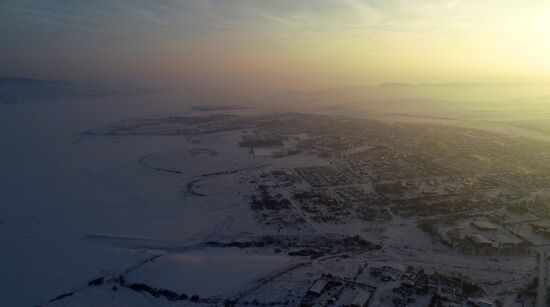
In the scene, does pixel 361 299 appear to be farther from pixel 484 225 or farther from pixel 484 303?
pixel 484 225

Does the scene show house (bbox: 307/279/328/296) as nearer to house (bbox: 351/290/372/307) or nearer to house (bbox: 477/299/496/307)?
house (bbox: 351/290/372/307)

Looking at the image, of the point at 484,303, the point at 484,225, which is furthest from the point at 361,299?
the point at 484,225

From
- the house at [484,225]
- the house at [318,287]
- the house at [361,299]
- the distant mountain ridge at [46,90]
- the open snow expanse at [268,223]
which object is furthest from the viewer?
the distant mountain ridge at [46,90]

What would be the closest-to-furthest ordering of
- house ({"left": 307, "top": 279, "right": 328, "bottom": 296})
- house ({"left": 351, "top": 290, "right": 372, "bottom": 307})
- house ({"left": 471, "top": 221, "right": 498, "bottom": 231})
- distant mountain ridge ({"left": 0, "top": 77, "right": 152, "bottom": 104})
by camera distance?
house ({"left": 351, "top": 290, "right": 372, "bottom": 307})
house ({"left": 307, "top": 279, "right": 328, "bottom": 296})
house ({"left": 471, "top": 221, "right": 498, "bottom": 231})
distant mountain ridge ({"left": 0, "top": 77, "right": 152, "bottom": 104})

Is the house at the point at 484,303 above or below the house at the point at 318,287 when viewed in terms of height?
above

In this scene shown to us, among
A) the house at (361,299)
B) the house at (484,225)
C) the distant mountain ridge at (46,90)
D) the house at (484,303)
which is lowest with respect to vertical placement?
the house at (361,299)

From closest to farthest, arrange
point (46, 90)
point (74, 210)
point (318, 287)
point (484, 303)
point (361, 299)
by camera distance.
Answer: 1. point (484, 303)
2. point (361, 299)
3. point (318, 287)
4. point (74, 210)
5. point (46, 90)

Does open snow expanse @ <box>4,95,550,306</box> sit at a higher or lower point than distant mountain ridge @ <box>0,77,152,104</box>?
lower

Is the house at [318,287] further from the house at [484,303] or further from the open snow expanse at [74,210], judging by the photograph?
the open snow expanse at [74,210]

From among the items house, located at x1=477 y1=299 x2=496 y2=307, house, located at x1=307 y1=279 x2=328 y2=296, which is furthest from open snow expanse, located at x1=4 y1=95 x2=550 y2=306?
house, located at x1=477 y1=299 x2=496 y2=307

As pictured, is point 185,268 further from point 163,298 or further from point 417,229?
point 417,229

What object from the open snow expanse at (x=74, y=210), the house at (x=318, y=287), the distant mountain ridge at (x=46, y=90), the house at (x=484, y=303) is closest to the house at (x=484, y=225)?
the house at (x=484, y=303)
